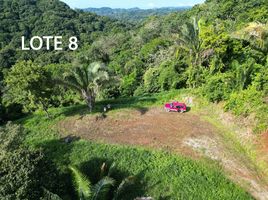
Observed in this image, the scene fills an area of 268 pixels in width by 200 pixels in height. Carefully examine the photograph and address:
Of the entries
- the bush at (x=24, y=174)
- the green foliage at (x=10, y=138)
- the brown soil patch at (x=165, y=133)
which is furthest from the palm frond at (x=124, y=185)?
the green foliage at (x=10, y=138)

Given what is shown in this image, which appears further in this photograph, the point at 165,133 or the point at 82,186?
the point at 165,133

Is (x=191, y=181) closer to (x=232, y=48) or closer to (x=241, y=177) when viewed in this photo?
(x=241, y=177)

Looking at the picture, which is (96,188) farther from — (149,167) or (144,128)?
(144,128)

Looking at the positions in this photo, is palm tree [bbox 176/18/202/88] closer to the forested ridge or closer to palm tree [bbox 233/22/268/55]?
the forested ridge

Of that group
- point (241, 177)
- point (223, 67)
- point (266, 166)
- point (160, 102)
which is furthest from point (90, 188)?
point (223, 67)

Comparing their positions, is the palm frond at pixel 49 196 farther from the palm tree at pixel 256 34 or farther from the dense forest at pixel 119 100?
the palm tree at pixel 256 34

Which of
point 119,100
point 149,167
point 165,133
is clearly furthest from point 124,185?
point 119,100
